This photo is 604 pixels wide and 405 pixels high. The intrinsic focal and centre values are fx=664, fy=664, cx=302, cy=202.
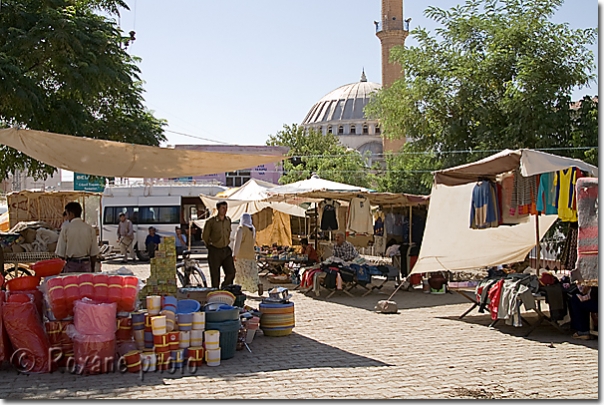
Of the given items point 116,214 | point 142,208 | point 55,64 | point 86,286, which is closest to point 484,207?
point 86,286

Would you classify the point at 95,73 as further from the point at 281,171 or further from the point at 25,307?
the point at 281,171

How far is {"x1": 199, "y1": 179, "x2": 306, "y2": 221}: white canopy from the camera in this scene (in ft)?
51.9

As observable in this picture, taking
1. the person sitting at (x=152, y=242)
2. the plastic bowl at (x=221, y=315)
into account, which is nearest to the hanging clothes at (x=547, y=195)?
the plastic bowl at (x=221, y=315)

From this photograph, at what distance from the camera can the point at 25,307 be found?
6.15 metres

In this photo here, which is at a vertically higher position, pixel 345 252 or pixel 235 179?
pixel 235 179

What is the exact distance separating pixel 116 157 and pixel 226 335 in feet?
7.66

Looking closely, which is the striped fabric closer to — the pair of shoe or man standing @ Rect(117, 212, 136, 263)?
the pair of shoe

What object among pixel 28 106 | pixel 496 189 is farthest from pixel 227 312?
pixel 28 106

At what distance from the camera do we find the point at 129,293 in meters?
6.40

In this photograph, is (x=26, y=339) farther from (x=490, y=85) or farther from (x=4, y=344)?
(x=490, y=85)

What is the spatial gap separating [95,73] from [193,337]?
6554 mm

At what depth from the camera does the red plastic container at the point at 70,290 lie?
6231mm

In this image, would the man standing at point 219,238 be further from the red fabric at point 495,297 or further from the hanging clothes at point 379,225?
the hanging clothes at point 379,225

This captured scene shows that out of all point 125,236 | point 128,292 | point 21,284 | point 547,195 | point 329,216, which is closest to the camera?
point 128,292
